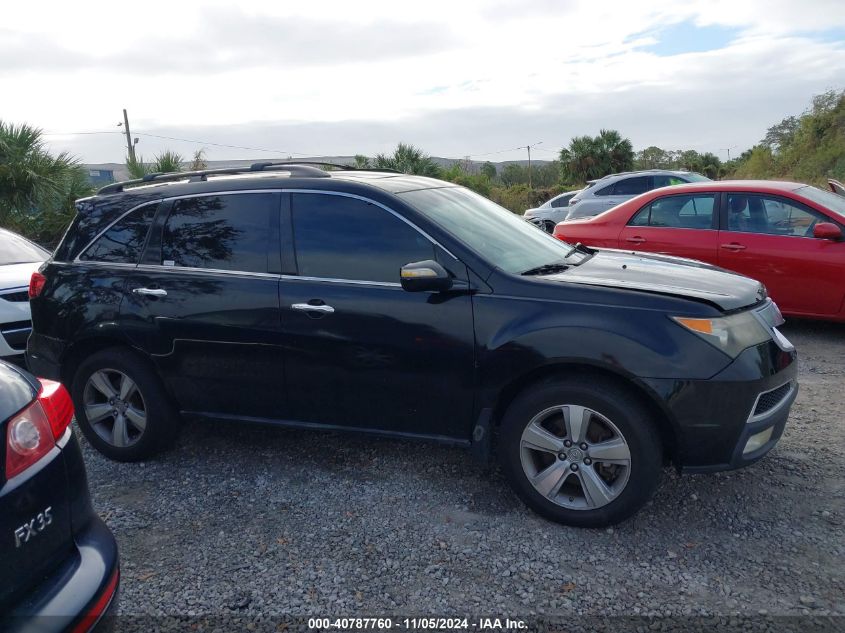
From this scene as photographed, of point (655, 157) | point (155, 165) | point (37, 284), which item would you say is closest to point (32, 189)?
point (155, 165)

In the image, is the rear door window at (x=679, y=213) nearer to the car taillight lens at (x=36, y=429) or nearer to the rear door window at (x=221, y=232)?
the rear door window at (x=221, y=232)

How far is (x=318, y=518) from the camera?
149 inches

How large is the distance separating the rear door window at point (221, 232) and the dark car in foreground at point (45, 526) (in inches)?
68.3

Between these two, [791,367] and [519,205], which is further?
[519,205]

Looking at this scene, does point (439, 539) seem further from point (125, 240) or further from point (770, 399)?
point (125, 240)

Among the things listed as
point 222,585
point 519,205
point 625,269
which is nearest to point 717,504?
point 625,269

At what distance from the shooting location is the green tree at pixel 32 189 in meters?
13.4

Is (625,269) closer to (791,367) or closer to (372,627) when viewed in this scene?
(791,367)

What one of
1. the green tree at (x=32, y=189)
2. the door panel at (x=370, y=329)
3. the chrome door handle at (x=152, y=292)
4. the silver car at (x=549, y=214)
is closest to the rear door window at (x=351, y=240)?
the door panel at (x=370, y=329)

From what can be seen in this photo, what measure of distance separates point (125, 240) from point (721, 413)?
142 inches

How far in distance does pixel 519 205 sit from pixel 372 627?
30396 mm

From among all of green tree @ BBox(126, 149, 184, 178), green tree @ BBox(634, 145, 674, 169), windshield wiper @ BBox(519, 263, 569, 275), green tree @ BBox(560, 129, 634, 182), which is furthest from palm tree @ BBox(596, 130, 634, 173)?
windshield wiper @ BBox(519, 263, 569, 275)

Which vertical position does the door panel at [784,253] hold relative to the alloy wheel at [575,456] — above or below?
above

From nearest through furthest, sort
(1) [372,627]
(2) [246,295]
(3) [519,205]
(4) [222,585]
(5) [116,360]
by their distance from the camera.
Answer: (1) [372,627] → (4) [222,585] → (2) [246,295] → (5) [116,360] → (3) [519,205]
